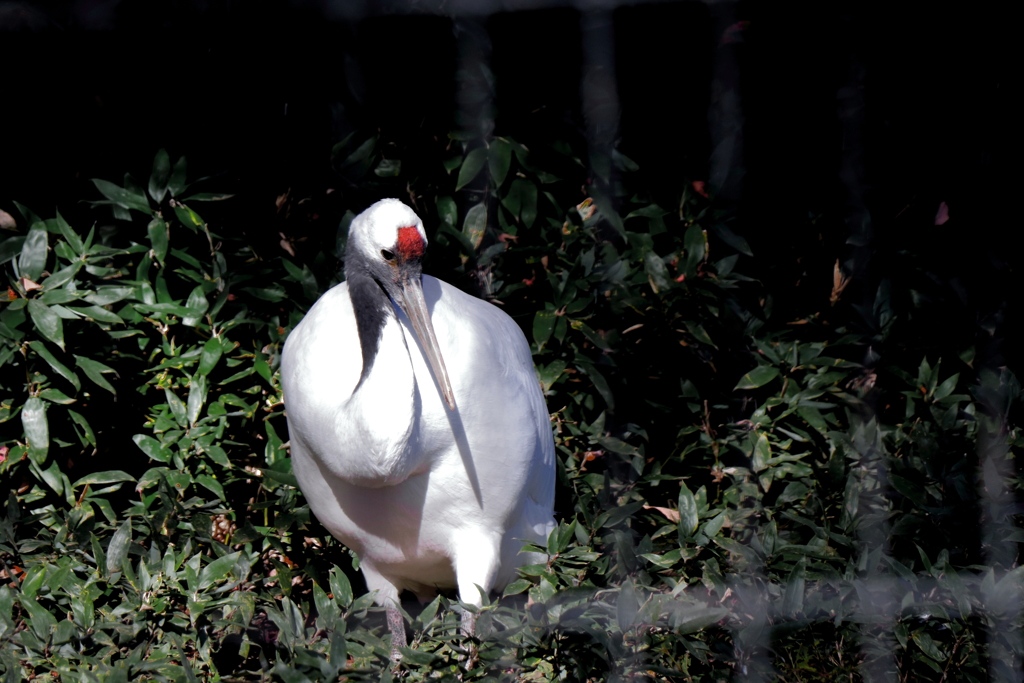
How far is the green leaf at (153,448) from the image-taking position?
2.29m

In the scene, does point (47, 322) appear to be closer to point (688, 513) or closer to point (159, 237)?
point (159, 237)

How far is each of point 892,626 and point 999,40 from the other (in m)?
1.46

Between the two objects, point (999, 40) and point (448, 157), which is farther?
point (448, 157)

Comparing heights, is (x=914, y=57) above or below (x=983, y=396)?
above

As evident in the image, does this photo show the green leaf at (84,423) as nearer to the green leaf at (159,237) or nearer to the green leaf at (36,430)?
the green leaf at (36,430)

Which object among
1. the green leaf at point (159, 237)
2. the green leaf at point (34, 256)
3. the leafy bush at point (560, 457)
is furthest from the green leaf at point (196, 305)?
the green leaf at point (34, 256)

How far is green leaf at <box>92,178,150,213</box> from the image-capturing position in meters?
2.35

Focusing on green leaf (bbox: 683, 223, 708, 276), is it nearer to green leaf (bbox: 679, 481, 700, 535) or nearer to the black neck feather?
green leaf (bbox: 679, 481, 700, 535)

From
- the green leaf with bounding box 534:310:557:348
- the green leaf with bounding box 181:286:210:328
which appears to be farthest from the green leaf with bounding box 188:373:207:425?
the green leaf with bounding box 534:310:557:348

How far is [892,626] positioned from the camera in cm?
173

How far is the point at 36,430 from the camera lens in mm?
2176

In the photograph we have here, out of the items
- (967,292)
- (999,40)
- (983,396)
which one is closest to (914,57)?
(999,40)

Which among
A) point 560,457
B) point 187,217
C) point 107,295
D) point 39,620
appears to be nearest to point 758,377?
point 560,457

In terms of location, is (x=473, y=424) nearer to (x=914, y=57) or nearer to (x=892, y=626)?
(x=892, y=626)
